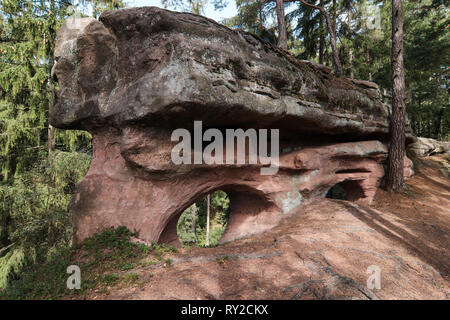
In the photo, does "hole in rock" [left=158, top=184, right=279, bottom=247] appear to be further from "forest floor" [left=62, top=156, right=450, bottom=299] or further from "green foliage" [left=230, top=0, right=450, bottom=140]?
"green foliage" [left=230, top=0, right=450, bottom=140]

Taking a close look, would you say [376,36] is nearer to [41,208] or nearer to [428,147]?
[428,147]

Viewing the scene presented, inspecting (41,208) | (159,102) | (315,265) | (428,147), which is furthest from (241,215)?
(428,147)

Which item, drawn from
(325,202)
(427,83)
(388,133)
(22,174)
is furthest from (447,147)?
(22,174)

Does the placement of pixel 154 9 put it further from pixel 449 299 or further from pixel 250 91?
pixel 449 299

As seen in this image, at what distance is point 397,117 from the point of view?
8.01 metres

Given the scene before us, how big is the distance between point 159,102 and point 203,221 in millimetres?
21521

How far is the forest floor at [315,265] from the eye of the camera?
2846 mm

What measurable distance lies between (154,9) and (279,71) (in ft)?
9.37

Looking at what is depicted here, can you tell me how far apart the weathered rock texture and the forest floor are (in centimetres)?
136

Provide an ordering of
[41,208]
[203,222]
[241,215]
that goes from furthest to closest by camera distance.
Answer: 1. [203,222]
2. [41,208]
3. [241,215]

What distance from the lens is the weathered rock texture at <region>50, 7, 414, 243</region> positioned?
13.5 feet

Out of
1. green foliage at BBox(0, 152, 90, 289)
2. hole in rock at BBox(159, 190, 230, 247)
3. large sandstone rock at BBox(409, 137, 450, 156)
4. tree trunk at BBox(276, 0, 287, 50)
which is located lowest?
hole in rock at BBox(159, 190, 230, 247)

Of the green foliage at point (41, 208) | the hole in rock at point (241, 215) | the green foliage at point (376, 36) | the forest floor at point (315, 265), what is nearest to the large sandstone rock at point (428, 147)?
the green foliage at point (376, 36)

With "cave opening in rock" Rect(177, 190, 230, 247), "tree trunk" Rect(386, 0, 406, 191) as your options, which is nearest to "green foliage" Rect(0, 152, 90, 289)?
"tree trunk" Rect(386, 0, 406, 191)
